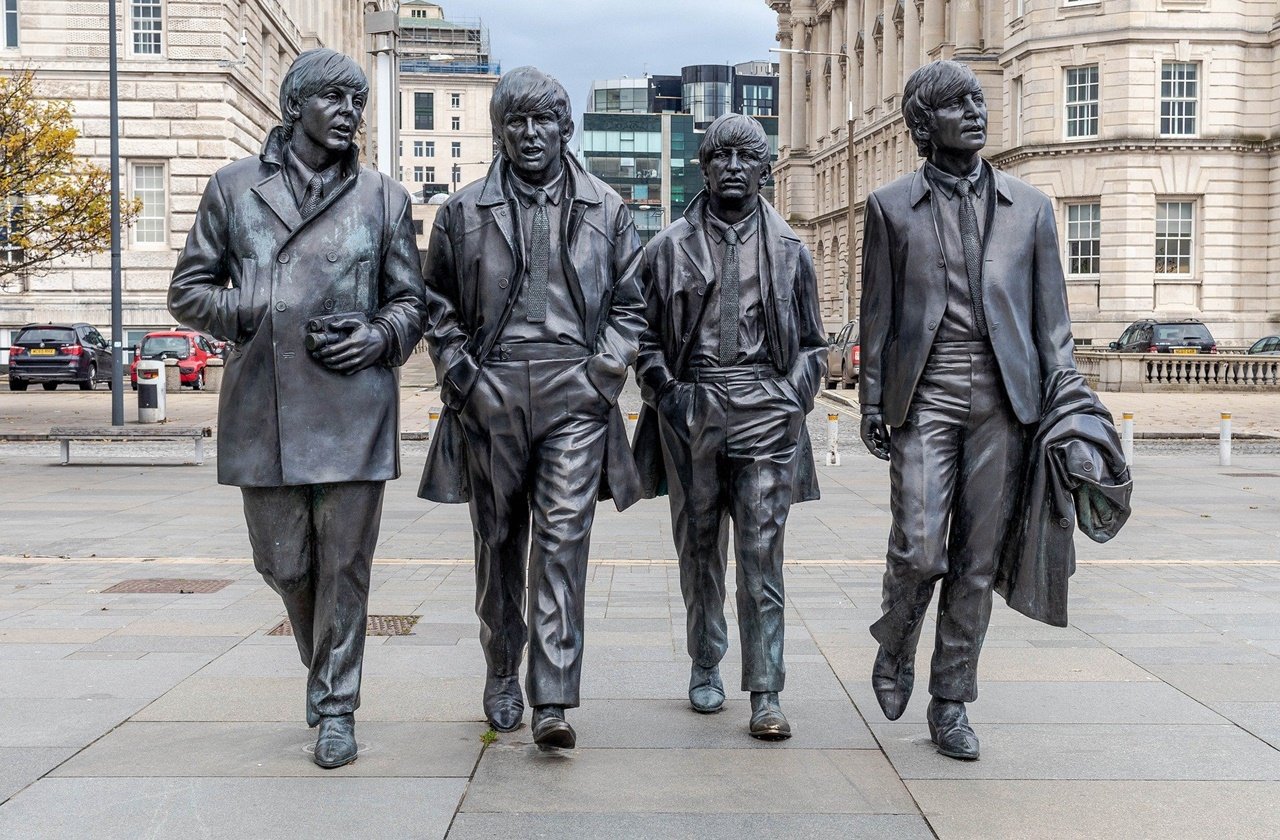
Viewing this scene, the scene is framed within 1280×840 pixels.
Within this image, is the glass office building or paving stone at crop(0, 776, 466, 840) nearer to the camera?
paving stone at crop(0, 776, 466, 840)

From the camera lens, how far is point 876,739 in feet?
17.6

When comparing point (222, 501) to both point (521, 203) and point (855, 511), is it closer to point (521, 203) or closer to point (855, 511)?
point (855, 511)

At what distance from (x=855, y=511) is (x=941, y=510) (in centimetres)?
800

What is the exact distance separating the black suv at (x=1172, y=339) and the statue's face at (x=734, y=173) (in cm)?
3506

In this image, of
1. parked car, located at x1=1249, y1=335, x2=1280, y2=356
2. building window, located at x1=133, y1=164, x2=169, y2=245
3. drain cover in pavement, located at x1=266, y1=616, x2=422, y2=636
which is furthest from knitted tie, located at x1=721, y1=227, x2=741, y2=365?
parked car, located at x1=1249, y1=335, x2=1280, y2=356

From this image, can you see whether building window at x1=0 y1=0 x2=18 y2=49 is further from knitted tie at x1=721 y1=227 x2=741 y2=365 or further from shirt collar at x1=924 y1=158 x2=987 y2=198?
shirt collar at x1=924 y1=158 x2=987 y2=198

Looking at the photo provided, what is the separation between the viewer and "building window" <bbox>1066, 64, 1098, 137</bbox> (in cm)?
4966

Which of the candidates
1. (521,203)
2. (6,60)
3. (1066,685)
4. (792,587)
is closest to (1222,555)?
(792,587)

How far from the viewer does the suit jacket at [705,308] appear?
5590mm

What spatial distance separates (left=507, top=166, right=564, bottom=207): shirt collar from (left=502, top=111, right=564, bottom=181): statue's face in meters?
0.06

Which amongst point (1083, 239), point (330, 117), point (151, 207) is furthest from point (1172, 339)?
point (330, 117)

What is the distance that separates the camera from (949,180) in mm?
5262

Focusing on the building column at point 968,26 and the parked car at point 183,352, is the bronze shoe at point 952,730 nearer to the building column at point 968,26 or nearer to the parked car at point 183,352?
the parked car at point 183,352

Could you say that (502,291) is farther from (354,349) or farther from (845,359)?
(845,359)
